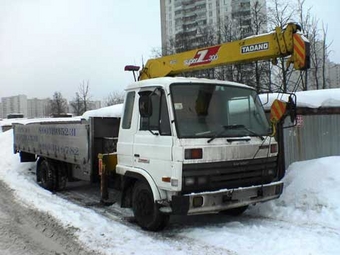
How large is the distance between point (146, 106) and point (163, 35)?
2604 inches

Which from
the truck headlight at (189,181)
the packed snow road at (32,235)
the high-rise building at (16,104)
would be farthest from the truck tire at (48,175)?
the high-rise building at (16,104)

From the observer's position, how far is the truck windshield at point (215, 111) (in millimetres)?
6109

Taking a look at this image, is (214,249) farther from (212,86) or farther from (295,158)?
(295,158)

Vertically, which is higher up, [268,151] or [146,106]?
[146,106]

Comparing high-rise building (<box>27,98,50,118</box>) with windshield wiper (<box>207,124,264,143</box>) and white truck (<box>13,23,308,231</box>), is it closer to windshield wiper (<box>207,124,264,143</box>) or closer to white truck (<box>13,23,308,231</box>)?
white truck (<box>13,23,308,231</box>)

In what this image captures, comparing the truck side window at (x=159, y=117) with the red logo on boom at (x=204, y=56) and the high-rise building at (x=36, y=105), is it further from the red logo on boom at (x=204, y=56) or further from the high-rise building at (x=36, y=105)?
the high-rise building at (x=36, y=105)

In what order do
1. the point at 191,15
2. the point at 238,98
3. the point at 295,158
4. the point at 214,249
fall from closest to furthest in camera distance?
the point at 214,249 → the point at 238,98 → the point at 295,158 → the point at 191,15

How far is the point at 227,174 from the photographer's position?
20.3 ft

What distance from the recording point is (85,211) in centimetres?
796

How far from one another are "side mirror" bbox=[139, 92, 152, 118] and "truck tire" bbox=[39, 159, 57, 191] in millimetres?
5118

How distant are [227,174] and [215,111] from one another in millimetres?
1009

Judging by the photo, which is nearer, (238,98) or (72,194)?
(238,98)

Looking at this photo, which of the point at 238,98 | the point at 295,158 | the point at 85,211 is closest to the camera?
the point at 238,98

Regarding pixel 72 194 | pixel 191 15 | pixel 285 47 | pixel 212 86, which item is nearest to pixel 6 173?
pixel 72 194
